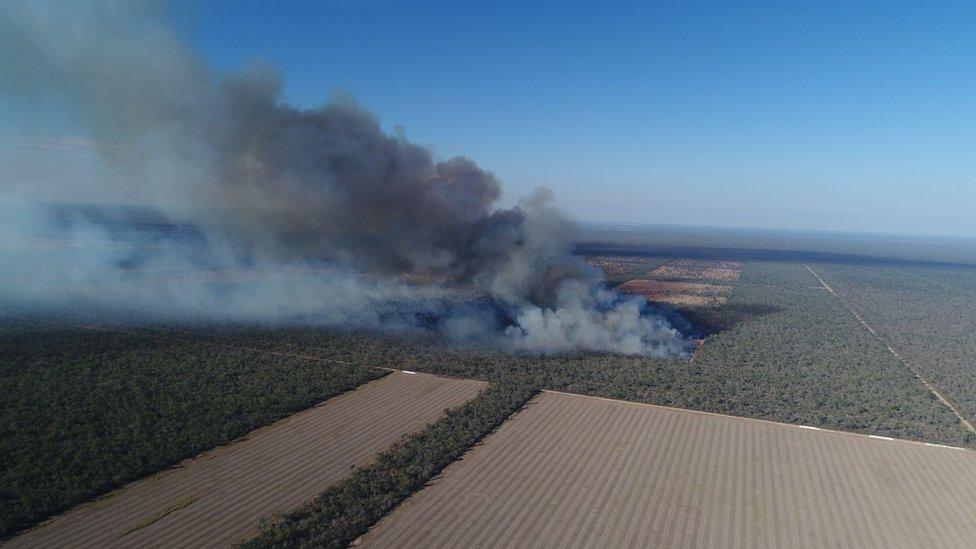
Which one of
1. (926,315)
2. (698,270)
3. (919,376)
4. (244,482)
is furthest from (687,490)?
(698,270)

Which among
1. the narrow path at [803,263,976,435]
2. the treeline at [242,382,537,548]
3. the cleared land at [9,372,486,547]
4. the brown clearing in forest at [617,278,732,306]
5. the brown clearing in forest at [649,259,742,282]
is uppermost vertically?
the brown clearing in forest at [649,259,742,282]

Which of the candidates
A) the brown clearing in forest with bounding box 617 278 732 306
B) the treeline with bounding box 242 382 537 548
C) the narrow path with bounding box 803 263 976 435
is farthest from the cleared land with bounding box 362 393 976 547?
the brown clearing in forest with bounding box 617 278 732 306

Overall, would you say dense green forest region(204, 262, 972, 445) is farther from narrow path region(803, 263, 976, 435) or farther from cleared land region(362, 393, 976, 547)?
cleared land region(362, 393, 976, 547)

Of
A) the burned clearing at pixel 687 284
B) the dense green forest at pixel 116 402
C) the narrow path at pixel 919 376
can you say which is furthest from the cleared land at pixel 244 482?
the burned clearing at pixel 687 284

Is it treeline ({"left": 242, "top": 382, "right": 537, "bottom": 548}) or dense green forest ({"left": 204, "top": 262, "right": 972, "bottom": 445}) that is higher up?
dense green forest ({"left": 204, "top": 262, "right": 972, "bottom": 445})

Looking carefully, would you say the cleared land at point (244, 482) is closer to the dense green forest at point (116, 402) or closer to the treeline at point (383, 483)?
the treeline at point (383, 483)
